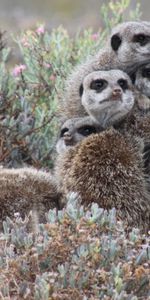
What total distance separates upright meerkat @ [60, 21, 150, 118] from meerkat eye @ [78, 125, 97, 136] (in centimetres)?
39

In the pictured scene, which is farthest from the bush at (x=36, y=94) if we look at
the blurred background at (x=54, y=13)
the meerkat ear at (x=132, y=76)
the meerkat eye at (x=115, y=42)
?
the blurred background at (x=54, y=13)

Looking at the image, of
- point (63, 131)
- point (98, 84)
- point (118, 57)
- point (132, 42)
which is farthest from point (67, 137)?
point (132, 42)

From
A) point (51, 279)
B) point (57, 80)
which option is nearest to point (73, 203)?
point (51, 279)

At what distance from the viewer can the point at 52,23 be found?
77.3 ft

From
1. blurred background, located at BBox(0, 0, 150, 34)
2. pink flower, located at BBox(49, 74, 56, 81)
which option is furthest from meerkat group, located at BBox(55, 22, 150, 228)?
blurred background, located at BBox(0, 0, 150, 34)

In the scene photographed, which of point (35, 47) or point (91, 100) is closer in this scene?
point (91, 100)

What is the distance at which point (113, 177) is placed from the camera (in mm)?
5914

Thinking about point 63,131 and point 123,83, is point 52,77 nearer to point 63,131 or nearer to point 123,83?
point 63,131

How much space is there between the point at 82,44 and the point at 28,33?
572 mm

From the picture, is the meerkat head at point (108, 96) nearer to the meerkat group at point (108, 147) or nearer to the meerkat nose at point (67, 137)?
the meerkat group at point (108, 147)

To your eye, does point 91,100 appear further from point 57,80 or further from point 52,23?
point 52,23

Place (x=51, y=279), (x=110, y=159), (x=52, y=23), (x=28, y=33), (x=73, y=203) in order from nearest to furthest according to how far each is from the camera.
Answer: (x=51, y=279) < (x=73, y=203) < (x=110, y=159) < (x=28, y=33) < (x=52, y=23)

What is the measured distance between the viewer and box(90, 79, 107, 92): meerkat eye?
6225 millimetres

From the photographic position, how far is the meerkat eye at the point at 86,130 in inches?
247
